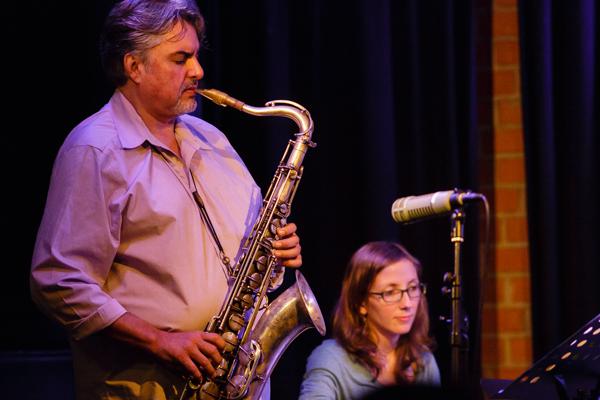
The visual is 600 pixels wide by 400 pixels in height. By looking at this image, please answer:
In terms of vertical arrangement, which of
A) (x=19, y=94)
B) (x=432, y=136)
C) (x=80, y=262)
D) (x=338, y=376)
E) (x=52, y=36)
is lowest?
(x=338, y=376)

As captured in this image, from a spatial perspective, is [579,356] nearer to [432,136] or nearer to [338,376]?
[338,376]

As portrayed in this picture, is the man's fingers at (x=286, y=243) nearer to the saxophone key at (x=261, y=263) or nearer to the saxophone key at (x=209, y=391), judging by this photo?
the saxophone key at (x=261, y=263)

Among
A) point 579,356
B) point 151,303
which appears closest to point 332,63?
point 151,303

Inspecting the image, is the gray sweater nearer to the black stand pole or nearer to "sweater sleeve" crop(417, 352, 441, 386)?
"sweater sleeve" crop(417, 352, 441, 386)

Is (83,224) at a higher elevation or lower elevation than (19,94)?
lower

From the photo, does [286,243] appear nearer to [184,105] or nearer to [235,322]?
[235,322]

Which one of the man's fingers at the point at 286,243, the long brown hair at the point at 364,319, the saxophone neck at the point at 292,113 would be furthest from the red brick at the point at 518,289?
the man's fingers at the point at 286,243

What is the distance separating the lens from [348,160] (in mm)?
4066

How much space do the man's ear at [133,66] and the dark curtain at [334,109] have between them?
25.4 inches

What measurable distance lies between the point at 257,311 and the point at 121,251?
0.55m

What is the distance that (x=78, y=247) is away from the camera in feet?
8.86

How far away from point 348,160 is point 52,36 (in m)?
1.40

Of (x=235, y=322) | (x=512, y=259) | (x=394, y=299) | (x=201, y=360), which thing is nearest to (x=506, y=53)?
(x=512, y=259)

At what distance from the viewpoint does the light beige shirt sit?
8.78ft
